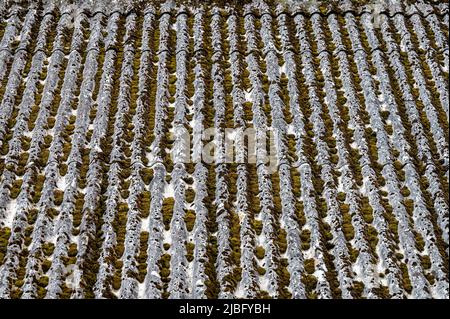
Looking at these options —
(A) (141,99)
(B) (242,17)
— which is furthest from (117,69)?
(B) (242,17)

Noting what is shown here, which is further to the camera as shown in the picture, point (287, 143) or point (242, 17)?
point (242, 17)

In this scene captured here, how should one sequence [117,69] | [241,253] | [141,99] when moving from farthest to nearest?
[117,69] < [141,99] < [241,253]

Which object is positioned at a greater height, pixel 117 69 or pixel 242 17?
pixel 242 17

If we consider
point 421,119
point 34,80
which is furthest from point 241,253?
point 34,80

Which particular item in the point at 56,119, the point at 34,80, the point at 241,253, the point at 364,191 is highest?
the point at 34,80

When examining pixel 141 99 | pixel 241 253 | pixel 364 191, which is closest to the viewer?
pixel 241 253

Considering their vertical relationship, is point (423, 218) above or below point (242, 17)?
below

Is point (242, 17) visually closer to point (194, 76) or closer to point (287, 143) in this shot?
point (194, 76)
